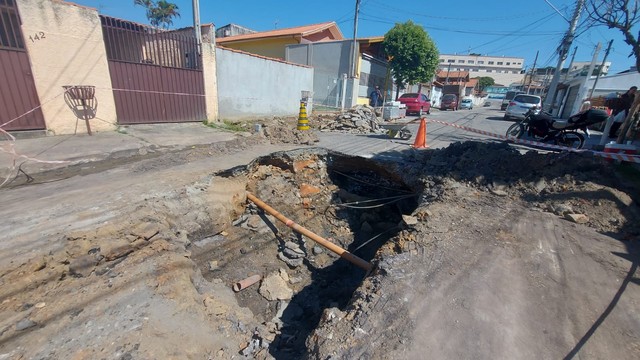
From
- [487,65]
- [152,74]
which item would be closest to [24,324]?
[152,74]

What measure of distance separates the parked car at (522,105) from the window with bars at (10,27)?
808 inches

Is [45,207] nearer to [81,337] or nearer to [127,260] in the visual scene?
[127,260]

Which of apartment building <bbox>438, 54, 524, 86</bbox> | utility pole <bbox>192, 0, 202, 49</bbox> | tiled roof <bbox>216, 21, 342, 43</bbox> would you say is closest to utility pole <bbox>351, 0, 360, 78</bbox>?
tiled roof <bbox>216, 21, 342, 43</bbox>

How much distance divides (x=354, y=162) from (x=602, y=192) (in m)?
4.24

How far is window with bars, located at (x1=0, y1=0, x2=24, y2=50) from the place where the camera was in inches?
227

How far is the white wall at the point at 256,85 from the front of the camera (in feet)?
33.9

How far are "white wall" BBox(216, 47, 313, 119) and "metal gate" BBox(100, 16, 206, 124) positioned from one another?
35.6 inches

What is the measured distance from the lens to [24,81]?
20.3 ft

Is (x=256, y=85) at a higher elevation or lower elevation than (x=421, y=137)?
higher

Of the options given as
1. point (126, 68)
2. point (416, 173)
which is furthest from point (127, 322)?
point (126, 68)

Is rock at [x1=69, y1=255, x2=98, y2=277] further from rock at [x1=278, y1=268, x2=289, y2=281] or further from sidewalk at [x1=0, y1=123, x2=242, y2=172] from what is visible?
sidewalk at [x1=0, y1=123, x2=242, y2=172]

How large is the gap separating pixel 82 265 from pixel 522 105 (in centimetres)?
2026

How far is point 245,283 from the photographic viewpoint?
13.5ft

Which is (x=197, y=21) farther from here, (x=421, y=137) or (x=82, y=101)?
(x=421, y=137)
